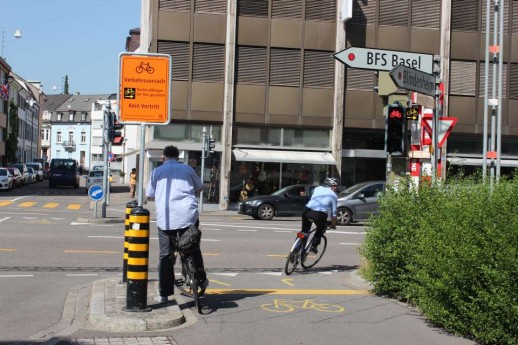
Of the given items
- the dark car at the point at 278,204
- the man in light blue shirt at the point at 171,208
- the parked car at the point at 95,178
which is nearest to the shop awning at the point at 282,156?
the dark car at the point at 278,204

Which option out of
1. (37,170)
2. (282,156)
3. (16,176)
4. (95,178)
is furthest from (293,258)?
(37,170)

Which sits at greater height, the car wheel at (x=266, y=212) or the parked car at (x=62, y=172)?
the parked car at (x=62, y=172)

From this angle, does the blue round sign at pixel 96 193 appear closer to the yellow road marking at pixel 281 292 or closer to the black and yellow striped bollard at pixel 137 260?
the yellow road marking at pixel 281 292

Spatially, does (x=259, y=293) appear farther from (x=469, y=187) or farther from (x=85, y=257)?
(x=85, y=257)

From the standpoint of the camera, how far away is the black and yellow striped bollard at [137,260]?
7.67 m

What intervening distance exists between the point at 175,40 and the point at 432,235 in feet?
83.9

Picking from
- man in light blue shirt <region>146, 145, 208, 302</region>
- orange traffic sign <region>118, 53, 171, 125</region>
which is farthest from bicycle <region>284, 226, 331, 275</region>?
orange traffic sign <region>118, 53, 171, 125</region>

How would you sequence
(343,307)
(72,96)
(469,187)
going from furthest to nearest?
(72,96)
(343,307)
(469,187)

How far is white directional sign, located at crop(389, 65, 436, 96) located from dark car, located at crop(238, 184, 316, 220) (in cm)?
1592

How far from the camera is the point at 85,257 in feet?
44.4

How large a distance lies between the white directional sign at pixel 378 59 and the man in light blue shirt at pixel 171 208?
11.5 feet

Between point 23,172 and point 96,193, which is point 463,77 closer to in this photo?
point 96,193

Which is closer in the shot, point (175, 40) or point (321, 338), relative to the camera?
point (321, 338)

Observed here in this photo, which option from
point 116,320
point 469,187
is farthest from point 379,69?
point 116,320
